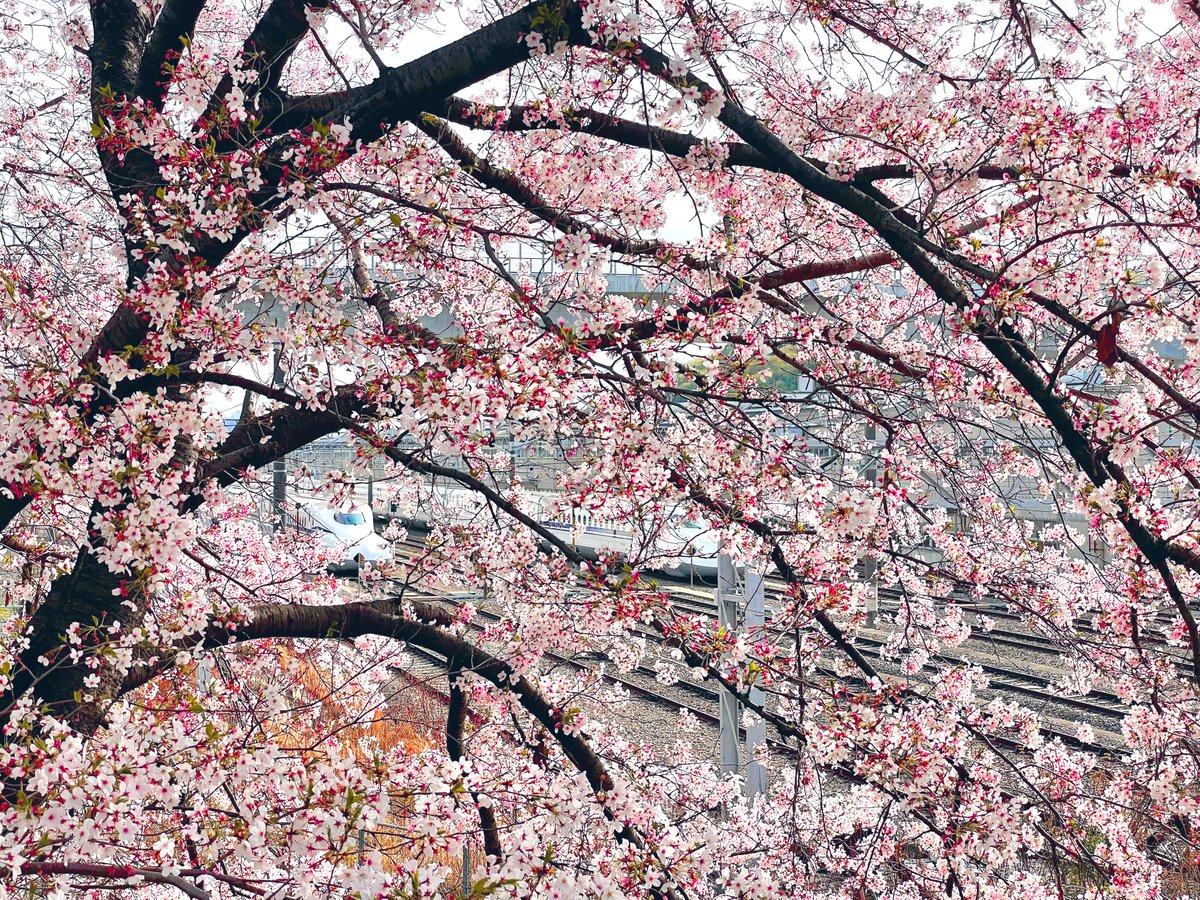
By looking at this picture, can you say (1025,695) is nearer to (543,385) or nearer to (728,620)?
(728,620)

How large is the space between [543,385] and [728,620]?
5.22 metres

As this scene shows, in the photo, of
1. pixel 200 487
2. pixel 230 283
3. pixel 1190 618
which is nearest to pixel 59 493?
pixel 200 487

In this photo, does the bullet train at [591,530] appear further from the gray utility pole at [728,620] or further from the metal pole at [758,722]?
the metal pole at [758,722]

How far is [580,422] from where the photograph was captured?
3.50m

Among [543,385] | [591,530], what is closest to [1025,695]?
[543,385]

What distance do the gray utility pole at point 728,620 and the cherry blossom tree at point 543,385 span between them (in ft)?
6.21

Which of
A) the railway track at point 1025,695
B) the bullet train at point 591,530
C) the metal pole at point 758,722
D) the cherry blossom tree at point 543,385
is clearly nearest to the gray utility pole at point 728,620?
the metal pole at point 758,722

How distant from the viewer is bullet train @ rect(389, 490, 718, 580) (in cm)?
410

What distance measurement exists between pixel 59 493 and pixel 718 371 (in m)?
2.26

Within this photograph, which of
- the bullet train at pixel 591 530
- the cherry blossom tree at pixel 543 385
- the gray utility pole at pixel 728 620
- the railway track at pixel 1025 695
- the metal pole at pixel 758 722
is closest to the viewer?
the cherry blossom tree at pixel 543 385

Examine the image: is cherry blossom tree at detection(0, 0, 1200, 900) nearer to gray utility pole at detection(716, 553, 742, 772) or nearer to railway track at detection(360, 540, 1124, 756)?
gray utility pole at detection(716, 553, 742, 772)

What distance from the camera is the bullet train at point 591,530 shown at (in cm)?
410

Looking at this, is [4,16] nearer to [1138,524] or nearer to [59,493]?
[59,493]

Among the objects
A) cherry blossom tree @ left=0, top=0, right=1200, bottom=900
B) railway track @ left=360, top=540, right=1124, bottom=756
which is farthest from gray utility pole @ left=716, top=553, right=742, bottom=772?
cherry blossom tree @ left=0, top=0, right=1200, bottom=900
